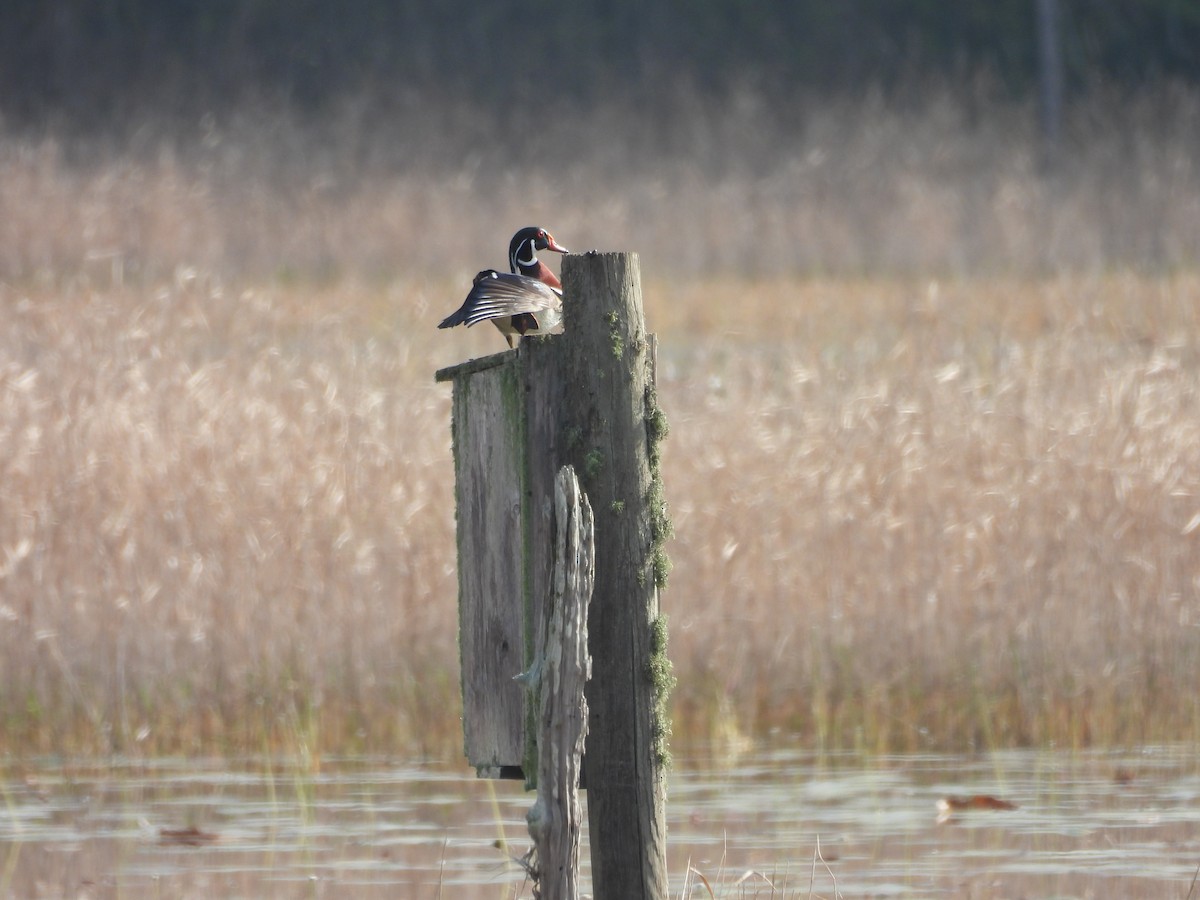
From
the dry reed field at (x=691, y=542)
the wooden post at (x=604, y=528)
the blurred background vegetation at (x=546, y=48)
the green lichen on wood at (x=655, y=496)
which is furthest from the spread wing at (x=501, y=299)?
the blurred background vegetation at (x=546, y=48)

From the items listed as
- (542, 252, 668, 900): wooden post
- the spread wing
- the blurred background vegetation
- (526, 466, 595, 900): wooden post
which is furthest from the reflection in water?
the blurred background vegetation

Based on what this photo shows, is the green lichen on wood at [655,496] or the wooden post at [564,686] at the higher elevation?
the green lichen on wood at [655,496]

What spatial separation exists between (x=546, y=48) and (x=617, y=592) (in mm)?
19529

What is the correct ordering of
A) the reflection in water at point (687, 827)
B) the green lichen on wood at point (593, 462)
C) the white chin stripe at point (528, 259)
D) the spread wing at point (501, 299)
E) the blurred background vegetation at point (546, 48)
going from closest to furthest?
the green lichen on wood at point (593, 462)
the spread wing at point (501, 299)
the white chin stripe at point (528, 259)
the reflection in water at point (687, 827)
the blurred background vegetation at point (546, 48)

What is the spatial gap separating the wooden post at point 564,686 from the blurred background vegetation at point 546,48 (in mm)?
18168

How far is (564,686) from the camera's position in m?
3.96

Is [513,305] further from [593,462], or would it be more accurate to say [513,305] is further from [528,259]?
[528,259]

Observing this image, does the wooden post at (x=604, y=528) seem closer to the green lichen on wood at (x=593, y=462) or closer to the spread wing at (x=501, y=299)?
the green lichen on wood at (x=593, y=462)

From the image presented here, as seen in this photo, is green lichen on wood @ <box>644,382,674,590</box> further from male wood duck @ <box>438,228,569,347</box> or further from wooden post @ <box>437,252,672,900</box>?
male wood duck @ <box>438,228,569,347</box>

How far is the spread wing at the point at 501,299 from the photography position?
4352 mm

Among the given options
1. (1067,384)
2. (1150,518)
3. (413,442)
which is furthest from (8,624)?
(1067,384)

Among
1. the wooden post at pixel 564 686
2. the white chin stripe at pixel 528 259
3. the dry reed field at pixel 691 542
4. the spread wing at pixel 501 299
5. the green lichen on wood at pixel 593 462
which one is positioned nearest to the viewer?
the wooden post at pixel 564 686

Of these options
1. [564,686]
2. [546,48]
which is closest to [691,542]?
[564,686]

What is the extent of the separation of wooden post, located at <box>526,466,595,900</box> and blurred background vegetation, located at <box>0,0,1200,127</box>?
59.6ft
